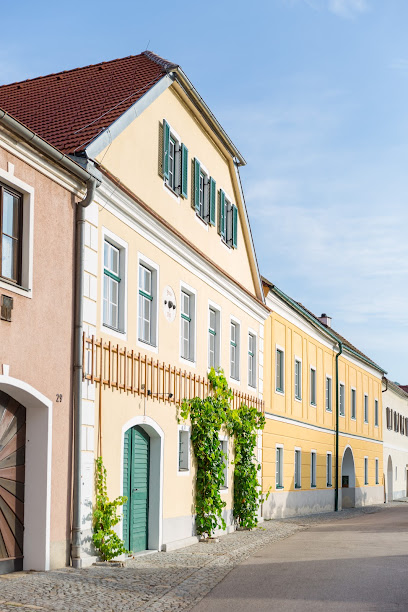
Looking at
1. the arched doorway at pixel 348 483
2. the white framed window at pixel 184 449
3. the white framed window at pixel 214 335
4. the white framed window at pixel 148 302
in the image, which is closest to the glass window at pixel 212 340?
the white framed window at pixel 214 335

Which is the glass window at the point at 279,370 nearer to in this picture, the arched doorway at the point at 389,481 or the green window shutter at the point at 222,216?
the green window shutter at the point at 222,216

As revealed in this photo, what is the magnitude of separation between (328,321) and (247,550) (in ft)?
88.9

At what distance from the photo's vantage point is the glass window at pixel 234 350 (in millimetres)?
22766

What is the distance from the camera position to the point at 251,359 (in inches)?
981

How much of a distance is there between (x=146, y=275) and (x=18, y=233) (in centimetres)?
482

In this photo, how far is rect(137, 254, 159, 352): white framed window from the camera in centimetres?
1619

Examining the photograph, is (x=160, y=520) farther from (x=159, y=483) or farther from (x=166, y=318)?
(x=166, y=318)

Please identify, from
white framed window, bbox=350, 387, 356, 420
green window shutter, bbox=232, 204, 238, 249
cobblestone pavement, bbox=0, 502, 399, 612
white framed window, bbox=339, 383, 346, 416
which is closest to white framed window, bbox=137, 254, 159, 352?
cobblestone pavement, bbox=0, 502, 399, 612

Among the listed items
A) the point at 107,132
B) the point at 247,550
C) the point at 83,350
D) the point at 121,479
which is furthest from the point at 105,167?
the point at 247,550

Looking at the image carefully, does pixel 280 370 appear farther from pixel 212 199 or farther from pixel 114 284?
pixel 114 284

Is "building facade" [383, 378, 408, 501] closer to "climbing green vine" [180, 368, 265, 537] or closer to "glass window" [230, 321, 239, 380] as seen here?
"glass window" [230, 321, 239, 380]

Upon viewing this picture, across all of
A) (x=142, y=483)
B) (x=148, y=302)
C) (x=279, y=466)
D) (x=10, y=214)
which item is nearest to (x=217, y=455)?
(x=142, y=483)

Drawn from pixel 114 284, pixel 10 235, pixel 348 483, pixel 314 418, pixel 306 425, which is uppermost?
pixel 10 235

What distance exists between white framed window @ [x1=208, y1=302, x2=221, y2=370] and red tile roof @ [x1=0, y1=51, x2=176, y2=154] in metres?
5.41
